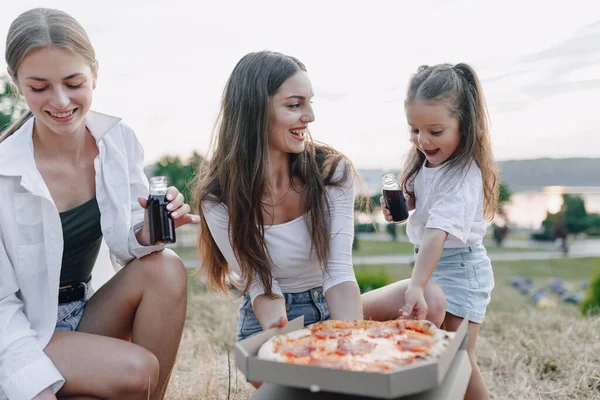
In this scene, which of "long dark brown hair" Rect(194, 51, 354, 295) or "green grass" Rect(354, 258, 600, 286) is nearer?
"long dark brown hair" Rect(194, 51, 354, 295)

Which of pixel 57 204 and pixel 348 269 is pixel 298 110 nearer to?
pixel 348 269

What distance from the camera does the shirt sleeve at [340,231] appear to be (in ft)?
7.66

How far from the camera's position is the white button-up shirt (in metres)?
1.94

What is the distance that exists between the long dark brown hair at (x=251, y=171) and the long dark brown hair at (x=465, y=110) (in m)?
0.46

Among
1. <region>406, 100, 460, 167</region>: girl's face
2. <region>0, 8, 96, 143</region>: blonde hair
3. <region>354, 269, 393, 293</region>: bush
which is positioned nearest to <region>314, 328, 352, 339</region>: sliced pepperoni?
<region>406, 100, 460, 167</region>: girl's face

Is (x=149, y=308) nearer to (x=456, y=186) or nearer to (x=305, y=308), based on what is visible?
(x=305, y=308)

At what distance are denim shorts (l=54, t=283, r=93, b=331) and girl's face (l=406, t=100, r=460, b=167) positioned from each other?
145 centimetres

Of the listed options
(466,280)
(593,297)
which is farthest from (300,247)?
(593,297)

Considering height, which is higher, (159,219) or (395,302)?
(159,219)

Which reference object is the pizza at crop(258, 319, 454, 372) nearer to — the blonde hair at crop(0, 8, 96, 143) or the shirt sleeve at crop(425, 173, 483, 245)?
the shirt sleeve at crop(425, 173, 483, 245)

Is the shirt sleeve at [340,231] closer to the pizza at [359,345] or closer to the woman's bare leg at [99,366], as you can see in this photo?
the pizza at [359,345]

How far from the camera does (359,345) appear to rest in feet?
5.07

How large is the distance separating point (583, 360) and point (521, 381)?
1.40ft

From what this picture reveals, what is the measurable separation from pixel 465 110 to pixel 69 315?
67.6 inches
